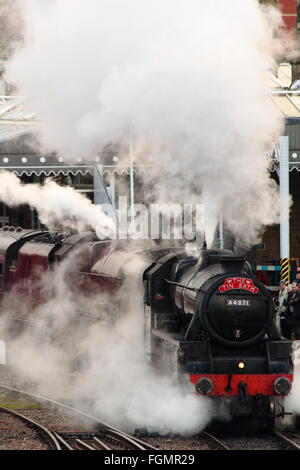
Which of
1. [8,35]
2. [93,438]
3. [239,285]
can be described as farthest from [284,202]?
[8,35]

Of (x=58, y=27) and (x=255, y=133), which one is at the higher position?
(x=58, y=27)

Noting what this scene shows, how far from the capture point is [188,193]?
15172 millimetres

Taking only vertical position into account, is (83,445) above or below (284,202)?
below

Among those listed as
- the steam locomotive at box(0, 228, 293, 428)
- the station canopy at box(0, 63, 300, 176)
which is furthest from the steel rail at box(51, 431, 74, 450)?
the station canopy at box(0, 63, 300, 176)

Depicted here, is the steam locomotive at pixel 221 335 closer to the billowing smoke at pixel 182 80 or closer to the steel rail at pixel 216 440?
the steel rail at pixel 216 440

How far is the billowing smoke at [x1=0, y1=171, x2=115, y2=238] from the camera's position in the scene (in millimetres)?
14438

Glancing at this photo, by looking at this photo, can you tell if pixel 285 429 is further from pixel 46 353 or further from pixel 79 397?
pixel 46 353

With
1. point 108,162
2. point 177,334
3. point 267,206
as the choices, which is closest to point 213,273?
point 177,334

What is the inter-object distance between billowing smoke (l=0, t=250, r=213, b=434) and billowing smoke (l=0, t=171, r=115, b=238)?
64.1 inches

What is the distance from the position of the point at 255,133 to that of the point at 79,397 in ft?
15.3

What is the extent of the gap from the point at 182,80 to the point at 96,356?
441cm

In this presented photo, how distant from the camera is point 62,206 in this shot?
15.3m

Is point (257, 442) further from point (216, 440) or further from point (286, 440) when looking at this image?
point (216, 440)

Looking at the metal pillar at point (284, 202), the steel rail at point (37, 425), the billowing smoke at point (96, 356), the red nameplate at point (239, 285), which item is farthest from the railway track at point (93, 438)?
the metal pillar at point (284, 202)
